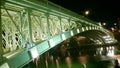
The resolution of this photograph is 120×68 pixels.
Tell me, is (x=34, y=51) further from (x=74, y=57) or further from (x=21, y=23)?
(x=74, y=57)

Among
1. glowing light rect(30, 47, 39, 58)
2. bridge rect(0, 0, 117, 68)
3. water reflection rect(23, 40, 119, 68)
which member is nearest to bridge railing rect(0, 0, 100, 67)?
bridge rect(0, 0, 117, 68)

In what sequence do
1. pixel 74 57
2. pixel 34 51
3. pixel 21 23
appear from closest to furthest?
pixel 21 23
pixel 34 51
pixel 74 57

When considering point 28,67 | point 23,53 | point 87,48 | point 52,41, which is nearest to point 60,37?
point 52,41

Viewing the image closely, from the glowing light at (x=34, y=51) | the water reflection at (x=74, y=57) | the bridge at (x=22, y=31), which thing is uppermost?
the bridge at (x=22, y=31)

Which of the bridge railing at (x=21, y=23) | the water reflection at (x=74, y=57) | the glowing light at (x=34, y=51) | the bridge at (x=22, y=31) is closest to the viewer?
the bridge at (x=22, y=31)

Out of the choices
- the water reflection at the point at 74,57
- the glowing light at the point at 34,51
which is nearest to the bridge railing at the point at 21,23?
the glowing light at the point at 34,51

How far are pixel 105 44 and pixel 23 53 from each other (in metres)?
53.8

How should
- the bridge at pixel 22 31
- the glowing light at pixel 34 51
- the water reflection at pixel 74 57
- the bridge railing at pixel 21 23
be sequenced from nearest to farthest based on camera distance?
the bridge at pixel 22 31
the bridge railing at pixel 21 23
the glowing light at pixel 34 51
the water reflection at pixel 74 57

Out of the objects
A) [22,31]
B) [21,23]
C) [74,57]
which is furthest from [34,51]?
[74,57]

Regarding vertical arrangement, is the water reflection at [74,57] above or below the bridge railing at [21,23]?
below

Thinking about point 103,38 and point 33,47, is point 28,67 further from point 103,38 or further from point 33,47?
point 103,38

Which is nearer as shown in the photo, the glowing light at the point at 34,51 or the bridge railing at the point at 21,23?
the bridge railing at the point at 21,23

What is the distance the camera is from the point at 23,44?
31.6 feet

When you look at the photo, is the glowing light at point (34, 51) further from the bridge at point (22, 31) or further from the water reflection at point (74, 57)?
the water reflection at point (74, 57)
